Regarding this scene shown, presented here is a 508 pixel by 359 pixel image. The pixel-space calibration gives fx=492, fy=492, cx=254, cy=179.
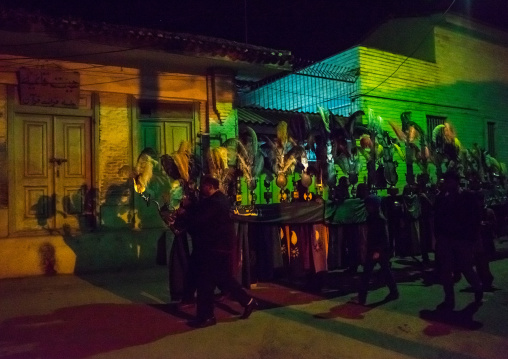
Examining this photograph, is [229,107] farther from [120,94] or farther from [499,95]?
[499,95]

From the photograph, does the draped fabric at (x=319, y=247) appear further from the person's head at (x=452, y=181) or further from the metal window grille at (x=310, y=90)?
the metal window grille at (x=310, y=90)

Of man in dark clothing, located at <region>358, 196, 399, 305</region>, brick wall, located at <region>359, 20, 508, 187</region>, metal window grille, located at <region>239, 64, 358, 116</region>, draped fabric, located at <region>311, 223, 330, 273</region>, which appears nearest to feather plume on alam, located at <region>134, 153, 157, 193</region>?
draped fabric, located at <region>311, 223, 330, 273</region>

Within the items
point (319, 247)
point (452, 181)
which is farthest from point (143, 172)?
point (452, 181)

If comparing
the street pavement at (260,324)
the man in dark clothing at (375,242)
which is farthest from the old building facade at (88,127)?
the man in dark clothing at (375,242)

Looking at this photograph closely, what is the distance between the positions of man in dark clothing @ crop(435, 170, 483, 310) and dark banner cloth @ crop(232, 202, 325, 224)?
1881 millimetres

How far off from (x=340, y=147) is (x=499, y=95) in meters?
9.75

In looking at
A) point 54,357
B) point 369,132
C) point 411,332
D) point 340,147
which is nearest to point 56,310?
point 54,357

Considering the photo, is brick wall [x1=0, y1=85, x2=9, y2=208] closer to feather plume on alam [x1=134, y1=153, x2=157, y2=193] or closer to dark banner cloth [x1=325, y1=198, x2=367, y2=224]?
feather plume on alam [x1=134, y1=153, x2=157, y2=193]

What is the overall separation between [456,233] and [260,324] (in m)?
2.67

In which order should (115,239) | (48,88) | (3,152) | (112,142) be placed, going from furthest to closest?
(112,142) → (115,239) → (48,88) → (3,152)

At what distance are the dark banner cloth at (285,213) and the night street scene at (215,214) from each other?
0.02 m

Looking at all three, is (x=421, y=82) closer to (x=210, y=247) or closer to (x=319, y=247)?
(x=319, y=247)

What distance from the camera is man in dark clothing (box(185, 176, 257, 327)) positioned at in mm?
5629

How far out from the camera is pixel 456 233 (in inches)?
241
